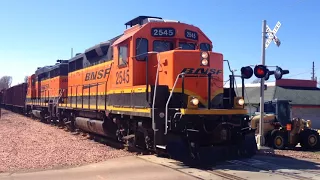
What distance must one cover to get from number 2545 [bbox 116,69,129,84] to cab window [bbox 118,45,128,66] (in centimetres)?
29

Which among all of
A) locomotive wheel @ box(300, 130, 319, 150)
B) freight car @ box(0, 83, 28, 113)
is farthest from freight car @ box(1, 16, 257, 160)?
freight car @ box(0, 83, 28, 113)

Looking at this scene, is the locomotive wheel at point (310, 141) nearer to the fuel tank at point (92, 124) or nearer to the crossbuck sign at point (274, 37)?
the crossbuck sign at point (274, 37)

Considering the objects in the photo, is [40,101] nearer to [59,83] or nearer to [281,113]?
[59,83]

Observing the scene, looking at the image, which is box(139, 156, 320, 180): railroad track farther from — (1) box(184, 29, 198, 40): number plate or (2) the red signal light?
(2) the red signal light

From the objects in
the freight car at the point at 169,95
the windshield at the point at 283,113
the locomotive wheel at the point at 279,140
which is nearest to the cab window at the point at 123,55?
the freight car at the point at 169,95

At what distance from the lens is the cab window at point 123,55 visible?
11406 millimetres

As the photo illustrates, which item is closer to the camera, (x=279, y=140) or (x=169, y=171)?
(x=169, y=171)

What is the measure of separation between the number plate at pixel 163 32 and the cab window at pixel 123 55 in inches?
41.0

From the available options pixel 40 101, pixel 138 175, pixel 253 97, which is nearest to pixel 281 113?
pixel 138 175

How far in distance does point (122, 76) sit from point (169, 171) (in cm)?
410

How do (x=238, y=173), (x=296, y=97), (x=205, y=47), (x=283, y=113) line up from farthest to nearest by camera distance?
1. (x=296, y=97)
2. (x=283, y=113)
3. (x=205, y=47)
4. (x=238, y=173)

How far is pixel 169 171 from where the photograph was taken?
29.0 feet

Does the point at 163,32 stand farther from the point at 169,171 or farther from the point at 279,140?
the point at 279,140

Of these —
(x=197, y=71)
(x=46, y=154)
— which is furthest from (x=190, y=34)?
(x=46, y=154)
